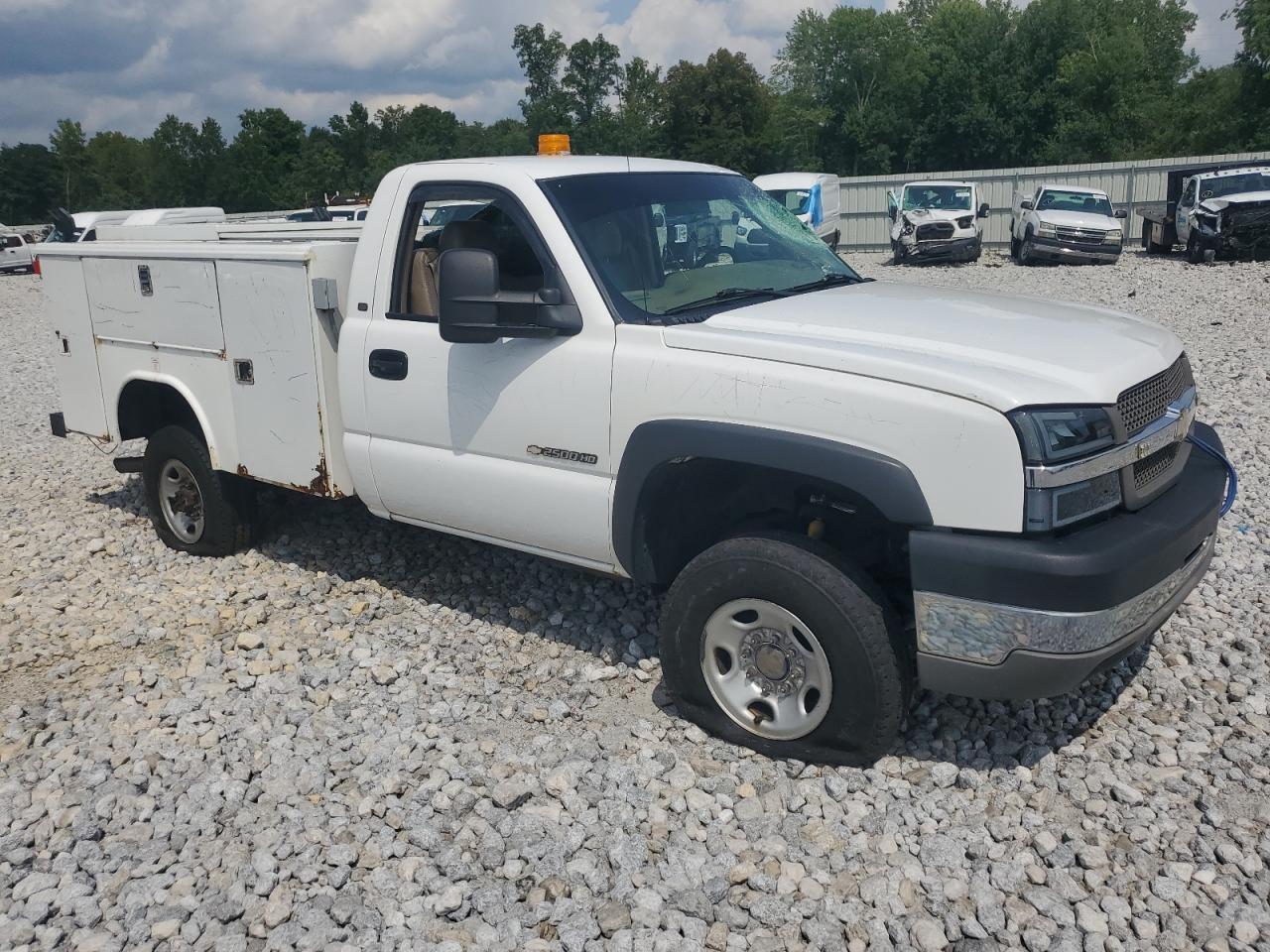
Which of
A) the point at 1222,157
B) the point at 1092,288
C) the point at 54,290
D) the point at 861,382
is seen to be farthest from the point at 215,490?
the point at 1222,157

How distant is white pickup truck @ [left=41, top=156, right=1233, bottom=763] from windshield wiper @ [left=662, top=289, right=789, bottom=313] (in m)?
0.01

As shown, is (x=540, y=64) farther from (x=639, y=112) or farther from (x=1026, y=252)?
(x=1026, y=252)

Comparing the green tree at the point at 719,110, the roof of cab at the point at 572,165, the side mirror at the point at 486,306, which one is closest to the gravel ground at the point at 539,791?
the side mirror at the point at 486,306

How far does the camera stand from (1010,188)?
103 feet

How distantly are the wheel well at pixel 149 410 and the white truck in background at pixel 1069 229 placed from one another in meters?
20.7

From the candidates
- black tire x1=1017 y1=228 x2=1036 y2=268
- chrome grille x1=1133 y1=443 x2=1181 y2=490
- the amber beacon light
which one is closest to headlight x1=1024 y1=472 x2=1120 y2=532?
chrome grille x1=1133 y1=443 x2=1181 y2=490

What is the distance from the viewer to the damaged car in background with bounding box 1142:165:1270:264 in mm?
20406

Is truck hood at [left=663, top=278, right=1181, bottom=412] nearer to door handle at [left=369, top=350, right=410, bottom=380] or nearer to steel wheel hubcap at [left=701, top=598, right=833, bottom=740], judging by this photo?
steel wheel hubcap at [left=701, top=598, right=833, bottom=740]

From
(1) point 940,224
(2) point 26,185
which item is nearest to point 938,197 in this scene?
(1) point 940,224

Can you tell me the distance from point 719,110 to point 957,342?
Answer: 67411mm

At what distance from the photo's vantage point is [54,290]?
249 inches

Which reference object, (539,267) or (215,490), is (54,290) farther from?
(539,267)

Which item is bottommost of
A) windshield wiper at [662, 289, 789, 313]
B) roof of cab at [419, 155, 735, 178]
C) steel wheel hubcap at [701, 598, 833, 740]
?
steel wheel hubcap at [701, 598, 833, 740]

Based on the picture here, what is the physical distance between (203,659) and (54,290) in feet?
9.10
